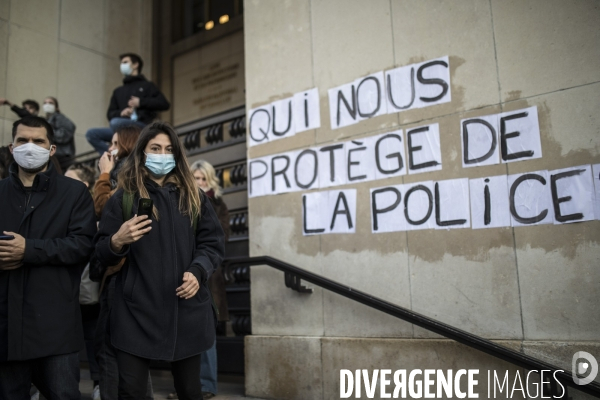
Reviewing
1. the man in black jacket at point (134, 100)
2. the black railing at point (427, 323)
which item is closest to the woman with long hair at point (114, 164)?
the black railing at point (427, 323)

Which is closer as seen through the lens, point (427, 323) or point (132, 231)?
point (132, 231)

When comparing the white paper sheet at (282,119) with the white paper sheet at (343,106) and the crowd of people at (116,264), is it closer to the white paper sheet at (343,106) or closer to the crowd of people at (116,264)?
the white paper sheet at (343,106)

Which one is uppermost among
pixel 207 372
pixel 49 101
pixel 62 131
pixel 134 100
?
pixel 49 101

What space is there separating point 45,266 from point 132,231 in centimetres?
71

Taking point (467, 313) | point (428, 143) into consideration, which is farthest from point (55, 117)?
point (467, 313)

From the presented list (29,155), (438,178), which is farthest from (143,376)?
(438,178)

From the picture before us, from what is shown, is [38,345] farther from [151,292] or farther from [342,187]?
[342,187]

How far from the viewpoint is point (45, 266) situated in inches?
126

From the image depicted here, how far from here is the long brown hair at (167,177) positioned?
313 centimetres

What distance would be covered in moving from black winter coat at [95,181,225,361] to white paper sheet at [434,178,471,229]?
6.35 ft

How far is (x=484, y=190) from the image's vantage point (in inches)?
166

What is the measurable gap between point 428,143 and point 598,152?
119 cm

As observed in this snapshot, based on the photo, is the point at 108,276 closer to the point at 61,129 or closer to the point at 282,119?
the point at 282,119

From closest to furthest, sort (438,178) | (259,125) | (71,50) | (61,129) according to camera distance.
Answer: (438,178) < (259,125) < (61,129) < (71,50)
